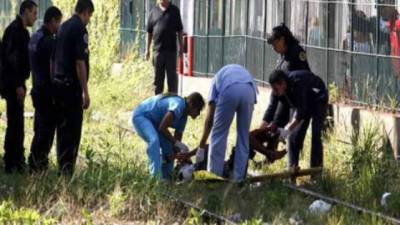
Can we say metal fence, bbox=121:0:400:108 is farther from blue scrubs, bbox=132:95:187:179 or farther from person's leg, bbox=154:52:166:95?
blue scrubs, bbox=132:95:187:179

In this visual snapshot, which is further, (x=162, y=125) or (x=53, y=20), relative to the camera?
(x=53, y=20)

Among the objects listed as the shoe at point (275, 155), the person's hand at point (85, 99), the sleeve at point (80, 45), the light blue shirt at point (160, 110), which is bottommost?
the shoe at point (275, 155)

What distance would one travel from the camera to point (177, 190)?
11.5 metres

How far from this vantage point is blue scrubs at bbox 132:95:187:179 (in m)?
12.0

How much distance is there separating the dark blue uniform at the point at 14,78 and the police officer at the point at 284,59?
111 inches

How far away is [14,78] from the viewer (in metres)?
12.6

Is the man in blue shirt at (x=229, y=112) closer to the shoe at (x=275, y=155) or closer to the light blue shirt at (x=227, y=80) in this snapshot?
the light blue shirt at (x=227, y=80)

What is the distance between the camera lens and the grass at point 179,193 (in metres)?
10.3

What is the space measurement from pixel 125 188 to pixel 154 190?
1.14 ft

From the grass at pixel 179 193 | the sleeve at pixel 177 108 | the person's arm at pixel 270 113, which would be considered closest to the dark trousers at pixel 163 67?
the grass at pixel 179 193

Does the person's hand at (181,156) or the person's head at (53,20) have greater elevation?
the person's head at (53,20)

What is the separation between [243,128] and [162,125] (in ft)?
3.08

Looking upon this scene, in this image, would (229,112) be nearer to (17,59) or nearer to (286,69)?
(286,69)

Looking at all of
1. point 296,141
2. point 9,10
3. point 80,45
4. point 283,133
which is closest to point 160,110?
point 80,45
